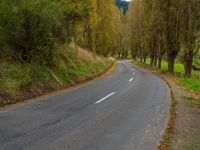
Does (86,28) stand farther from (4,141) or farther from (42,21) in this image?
(4,141)

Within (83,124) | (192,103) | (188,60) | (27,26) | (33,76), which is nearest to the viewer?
(83,124)

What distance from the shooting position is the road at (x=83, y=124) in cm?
719

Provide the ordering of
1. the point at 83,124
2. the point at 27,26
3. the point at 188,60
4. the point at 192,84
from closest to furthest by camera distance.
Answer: the point at 83,124, the point at 27,26, the point at 192,84, the point at 188,60

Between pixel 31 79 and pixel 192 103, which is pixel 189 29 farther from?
pixel 31 79

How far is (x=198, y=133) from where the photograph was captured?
8.87 metres

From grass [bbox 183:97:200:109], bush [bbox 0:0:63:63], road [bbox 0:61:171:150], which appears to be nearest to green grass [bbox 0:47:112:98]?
bush [bbox 0:0:63:63]

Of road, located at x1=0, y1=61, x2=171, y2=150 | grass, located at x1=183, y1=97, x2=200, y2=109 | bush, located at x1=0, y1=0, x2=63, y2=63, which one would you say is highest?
bush, located at x1=0, y1=0, x2=63, y2=63

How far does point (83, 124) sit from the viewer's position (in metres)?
9.23

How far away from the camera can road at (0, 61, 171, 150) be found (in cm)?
719

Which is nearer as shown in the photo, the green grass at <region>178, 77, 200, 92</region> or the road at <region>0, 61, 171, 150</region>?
the road at <region>0, 61, 171, 150</region>

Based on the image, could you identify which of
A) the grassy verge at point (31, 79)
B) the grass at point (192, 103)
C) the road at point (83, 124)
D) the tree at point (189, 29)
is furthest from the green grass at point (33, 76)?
the tree at point (189, 29)

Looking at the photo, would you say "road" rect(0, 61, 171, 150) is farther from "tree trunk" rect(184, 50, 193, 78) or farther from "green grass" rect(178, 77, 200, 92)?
"tree trunk" rect(184, 50, 193, 78)

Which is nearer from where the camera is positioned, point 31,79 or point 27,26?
point 31,79

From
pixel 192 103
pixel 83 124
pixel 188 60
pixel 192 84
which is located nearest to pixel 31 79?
pixel 83 124
